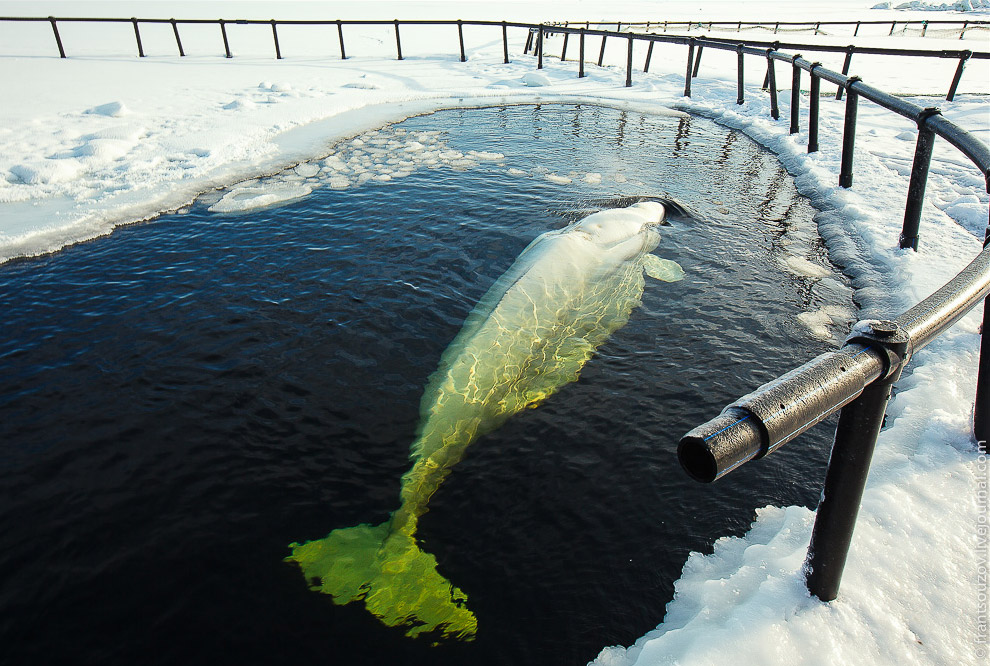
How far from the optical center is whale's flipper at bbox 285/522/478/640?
3.06 meters

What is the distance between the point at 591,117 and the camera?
14727mm

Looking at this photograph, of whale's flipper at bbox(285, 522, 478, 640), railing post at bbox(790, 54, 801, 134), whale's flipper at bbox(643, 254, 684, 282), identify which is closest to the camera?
whale's flipper at bbox(285, 522, 478, 640)

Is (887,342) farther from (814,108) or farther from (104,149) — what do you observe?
(104,149)

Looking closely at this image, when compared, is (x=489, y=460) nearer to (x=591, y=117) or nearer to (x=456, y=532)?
(x=456, y=532)

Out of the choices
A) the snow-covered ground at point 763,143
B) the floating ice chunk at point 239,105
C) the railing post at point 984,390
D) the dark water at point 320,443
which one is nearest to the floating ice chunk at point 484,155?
the snow-covered ground at point 763,143

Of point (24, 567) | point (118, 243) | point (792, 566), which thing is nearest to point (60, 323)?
point (118, 243)

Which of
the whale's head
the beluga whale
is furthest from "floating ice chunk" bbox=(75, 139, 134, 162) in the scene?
the whale's head

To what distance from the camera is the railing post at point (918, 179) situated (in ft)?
19.0

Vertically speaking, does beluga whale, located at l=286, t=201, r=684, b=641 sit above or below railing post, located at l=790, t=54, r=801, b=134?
below

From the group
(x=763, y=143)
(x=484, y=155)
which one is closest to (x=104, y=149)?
(x=484, y=155)

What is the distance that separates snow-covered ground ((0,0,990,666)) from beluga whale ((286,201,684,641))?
117 cm

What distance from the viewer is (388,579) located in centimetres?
324

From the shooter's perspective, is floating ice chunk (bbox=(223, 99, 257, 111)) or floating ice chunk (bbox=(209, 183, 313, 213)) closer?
floating ice chunk (bbox=(209, 183, 313, 213))

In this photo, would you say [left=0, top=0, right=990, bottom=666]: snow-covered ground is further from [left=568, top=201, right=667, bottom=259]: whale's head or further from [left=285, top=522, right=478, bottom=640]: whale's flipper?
[left=568, top=201, right=667, bottom=259]: whale's head
